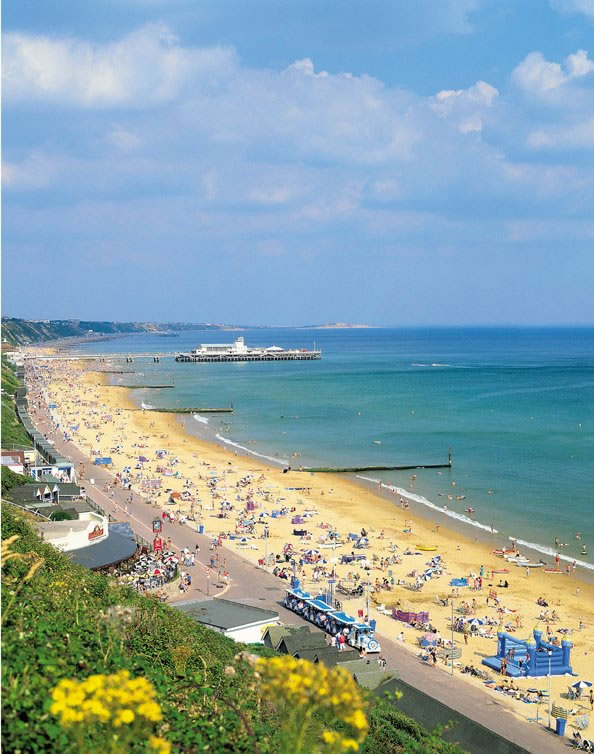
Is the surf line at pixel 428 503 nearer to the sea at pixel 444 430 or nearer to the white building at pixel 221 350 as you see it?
the sea at pixel 444 430

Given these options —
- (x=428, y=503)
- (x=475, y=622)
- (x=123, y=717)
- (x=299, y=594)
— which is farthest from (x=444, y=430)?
(x=123, y=717)

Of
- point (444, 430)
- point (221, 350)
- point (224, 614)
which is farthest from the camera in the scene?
point (221, 350)

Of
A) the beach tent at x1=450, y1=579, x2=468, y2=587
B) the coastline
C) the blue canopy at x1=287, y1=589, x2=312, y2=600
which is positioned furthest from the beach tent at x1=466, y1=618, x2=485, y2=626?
the coastline

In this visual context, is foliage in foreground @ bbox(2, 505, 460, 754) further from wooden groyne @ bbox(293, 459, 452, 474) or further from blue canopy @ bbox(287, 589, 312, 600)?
wooden groyne @ bbox(293, 459, 452, 474)

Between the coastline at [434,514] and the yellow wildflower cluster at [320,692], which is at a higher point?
the yellow wildflower cluster at [320,692]

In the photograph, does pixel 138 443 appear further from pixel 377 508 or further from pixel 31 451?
pixel 377 508

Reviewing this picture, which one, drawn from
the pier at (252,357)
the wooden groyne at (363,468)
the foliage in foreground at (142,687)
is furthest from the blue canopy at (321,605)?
the pier at (252,357)

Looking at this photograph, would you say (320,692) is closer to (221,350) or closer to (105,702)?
(105,702)
